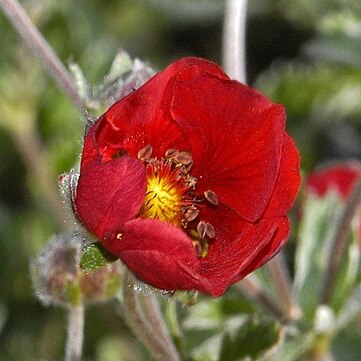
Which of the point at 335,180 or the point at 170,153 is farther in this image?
the point at 335,180

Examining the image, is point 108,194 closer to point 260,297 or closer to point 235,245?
point 235,245

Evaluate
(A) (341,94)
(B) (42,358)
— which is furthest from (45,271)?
(A) (341,94)

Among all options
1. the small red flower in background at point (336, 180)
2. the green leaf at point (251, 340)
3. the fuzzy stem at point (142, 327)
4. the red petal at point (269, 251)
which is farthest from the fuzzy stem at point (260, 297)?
the red petal at point (269, 251)

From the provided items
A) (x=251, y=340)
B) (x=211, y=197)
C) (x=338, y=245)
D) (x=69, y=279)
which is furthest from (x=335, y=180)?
(x=69, y=279)

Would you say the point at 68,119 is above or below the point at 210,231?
below

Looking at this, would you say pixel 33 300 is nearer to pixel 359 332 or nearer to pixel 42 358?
pixel 42 358

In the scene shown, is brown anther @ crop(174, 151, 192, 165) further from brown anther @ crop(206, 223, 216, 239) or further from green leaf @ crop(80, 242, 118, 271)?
green leaf @ crop(80, 242, 118, 271)
